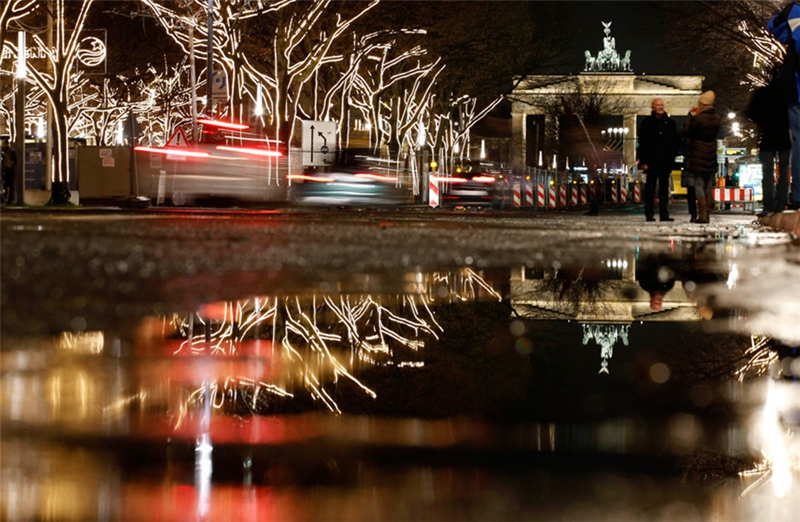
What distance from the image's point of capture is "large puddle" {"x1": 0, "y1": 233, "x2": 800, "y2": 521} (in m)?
2.54

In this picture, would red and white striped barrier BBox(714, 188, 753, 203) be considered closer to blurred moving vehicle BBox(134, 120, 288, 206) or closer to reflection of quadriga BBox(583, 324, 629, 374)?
blurred moving vehicle BBox(134, 120, 288, 206)

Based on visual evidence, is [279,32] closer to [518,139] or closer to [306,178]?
[306,178]

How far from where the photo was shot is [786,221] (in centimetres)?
1603

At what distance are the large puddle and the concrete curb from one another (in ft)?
30.4

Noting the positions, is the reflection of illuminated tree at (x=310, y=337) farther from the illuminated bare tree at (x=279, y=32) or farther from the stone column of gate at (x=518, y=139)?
the stone column of gate at (x=518, y=139)

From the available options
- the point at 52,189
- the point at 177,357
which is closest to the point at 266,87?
the point at 52,189

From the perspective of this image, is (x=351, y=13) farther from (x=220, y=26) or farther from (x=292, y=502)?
(x=292, y=502)

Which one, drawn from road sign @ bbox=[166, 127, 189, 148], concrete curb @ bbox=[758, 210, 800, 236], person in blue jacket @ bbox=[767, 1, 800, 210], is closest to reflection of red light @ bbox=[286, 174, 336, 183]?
road sign @ bbox=[166, 127, 189, 148]

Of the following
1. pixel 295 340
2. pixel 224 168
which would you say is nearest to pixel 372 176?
pixel 224 168

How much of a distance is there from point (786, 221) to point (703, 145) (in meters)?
3.98

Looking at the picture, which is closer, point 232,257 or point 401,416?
point 401,416

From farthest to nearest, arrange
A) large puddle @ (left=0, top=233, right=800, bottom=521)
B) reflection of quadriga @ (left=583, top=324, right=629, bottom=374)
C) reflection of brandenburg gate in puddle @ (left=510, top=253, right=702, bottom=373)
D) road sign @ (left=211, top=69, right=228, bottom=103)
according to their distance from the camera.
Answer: road sign @ (left=211, top=69, right=228, bottom=103) → reflection of brandenburg gate in puddle @ (left=510, top=253, right=702, bottom=373) → reflection of quadriga @ (left=583, top=324, right=629, bottom=374) → large puddle @ (left=0, top=233, right=800, bottom=521)

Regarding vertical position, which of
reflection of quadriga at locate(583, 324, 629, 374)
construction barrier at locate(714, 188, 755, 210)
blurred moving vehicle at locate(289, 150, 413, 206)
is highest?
blurred moving vehicle at locate(289, 150, 413, 206)

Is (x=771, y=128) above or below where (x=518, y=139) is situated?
below
